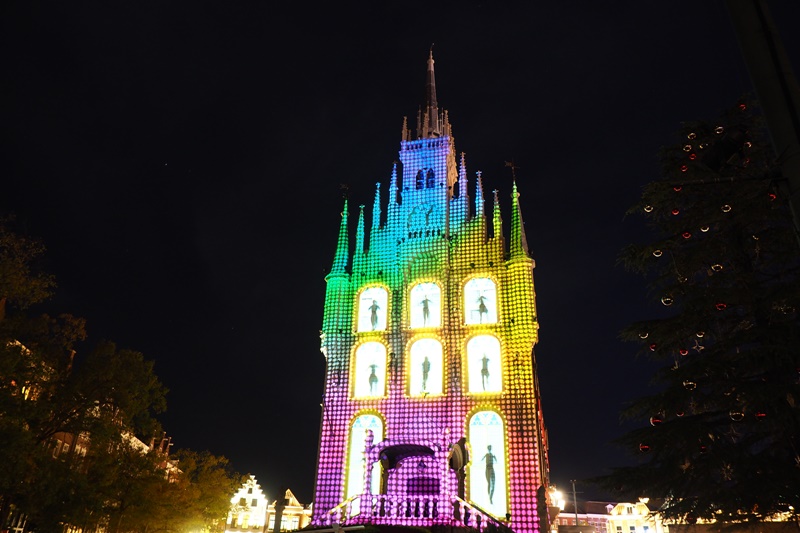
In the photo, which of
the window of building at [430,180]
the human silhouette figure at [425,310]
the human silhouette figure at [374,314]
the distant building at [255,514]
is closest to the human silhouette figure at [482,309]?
the human silhouette figure at [425,310]

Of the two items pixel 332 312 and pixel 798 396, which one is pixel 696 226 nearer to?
pixel 798 396

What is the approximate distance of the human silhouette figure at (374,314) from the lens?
124ft

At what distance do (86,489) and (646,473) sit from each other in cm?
1683

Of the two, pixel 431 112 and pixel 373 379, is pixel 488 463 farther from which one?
pixel 431 112

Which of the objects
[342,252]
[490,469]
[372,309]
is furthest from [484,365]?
[342,252]

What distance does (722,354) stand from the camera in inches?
460

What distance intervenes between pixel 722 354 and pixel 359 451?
84.7 feet

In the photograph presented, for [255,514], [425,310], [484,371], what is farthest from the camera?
[255,514]

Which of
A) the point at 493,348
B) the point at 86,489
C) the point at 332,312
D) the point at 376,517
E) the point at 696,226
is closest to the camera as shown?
the point at 696,226

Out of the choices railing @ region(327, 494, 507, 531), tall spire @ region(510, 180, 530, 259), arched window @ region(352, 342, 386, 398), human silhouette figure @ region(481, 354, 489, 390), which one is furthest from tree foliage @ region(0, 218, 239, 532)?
tall spire @ region(510, 180, 530, 259)

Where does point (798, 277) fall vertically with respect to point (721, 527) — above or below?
above

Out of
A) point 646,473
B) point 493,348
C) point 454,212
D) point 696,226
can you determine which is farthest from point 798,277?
point 454,212

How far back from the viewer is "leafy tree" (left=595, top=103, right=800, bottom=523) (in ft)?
35.3

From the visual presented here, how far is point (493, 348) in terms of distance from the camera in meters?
35.4
